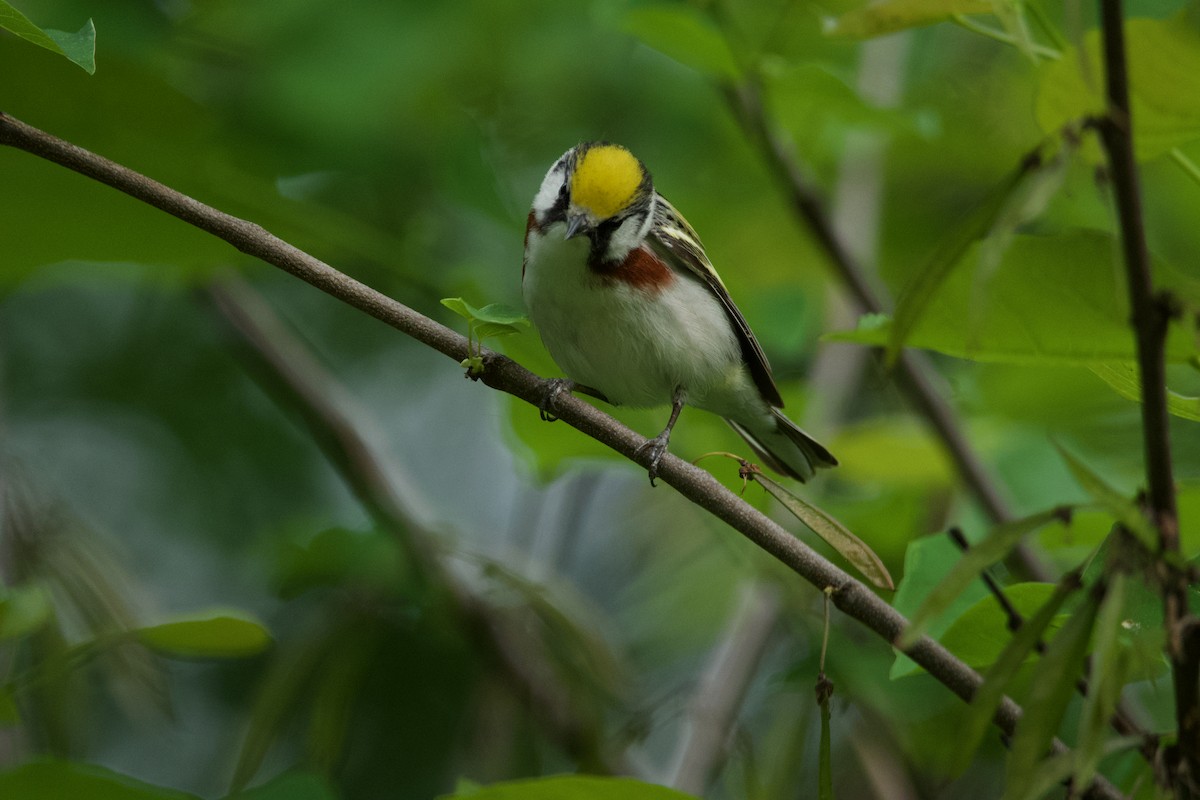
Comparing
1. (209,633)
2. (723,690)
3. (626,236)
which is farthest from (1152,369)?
(723,690)

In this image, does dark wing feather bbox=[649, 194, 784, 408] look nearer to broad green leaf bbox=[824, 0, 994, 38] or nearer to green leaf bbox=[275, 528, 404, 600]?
green leaf bbox=[275, 528, 404, 600]

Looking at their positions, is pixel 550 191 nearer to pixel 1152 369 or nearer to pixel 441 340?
pixel 441 340

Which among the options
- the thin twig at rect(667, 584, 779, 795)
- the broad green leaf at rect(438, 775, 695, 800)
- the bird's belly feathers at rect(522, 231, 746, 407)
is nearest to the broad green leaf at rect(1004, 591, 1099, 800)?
the broad green leaf at rect(438, 775, 695, 800)

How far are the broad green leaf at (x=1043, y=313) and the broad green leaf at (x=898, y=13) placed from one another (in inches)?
10.6

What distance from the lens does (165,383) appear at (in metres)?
4.09

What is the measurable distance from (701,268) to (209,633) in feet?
5.20

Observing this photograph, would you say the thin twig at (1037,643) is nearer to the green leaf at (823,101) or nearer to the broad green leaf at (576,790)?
the broad green leaf at (576,790)

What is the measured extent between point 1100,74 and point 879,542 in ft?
5.97

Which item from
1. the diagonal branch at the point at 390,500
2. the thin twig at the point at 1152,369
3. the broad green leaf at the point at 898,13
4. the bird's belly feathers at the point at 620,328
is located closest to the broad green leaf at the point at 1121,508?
the thin twig at the point at 1152,369

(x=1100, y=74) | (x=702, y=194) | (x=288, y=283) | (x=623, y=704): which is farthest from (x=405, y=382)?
(x=1100, y=74)

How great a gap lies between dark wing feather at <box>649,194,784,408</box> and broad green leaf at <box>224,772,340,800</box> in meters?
1.42

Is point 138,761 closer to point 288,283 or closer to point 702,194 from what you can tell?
point 288,283

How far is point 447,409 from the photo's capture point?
482cm

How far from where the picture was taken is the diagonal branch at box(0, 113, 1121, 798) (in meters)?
1.36
